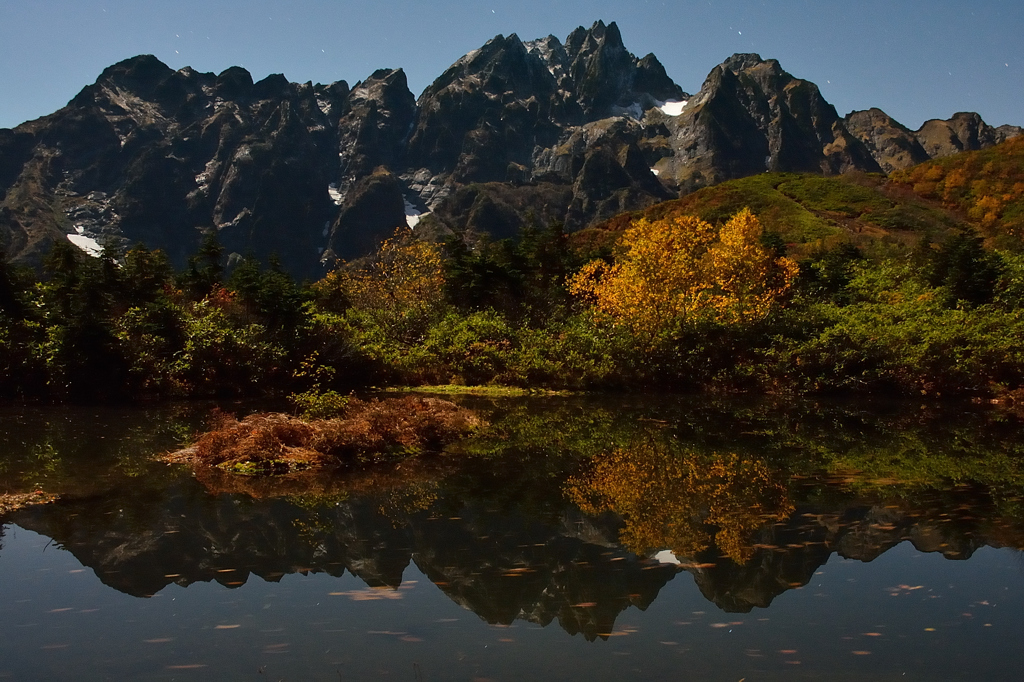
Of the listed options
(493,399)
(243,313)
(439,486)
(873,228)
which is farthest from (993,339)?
(873,228)

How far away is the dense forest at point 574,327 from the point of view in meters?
25.0

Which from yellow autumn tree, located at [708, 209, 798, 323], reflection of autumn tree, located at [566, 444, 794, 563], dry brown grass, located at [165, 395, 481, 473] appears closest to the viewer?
reflection of autumn tree, located at [566, 444, 794, 563]

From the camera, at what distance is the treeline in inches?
983

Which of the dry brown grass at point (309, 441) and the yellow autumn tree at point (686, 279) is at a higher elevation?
the yellow autumn tree at point (686, 279)

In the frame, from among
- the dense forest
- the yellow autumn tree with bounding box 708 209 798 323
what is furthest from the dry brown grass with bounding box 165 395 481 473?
the yellow autumn tree with bounding box 708 209 798 323

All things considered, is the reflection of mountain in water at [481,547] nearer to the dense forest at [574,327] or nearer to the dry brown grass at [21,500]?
the dry brown grass at [21,500]

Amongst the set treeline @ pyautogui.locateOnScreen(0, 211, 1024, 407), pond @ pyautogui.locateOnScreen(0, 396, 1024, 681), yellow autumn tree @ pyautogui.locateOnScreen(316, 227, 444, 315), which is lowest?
pond @ pyautogui.locateOnScreen(0, 396, 1024, 681)

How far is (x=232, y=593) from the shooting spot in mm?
6922

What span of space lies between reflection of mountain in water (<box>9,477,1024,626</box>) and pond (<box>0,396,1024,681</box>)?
0.12 ft

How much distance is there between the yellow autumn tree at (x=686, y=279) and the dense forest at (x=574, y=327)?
79 millimetres

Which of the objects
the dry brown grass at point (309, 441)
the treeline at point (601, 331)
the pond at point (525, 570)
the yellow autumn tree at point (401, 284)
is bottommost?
the pond at point (525, 570)

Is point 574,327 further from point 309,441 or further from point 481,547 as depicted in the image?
point 481,547

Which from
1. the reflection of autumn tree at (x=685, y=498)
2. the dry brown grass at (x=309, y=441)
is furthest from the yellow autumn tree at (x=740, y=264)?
the dry brown grass at (x=309, y=441)

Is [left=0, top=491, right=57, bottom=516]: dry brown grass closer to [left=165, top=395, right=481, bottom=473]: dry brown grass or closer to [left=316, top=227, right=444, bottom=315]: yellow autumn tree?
[left=165, top=395, right=481, bottom=473]: dry brown grass
